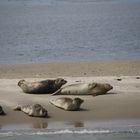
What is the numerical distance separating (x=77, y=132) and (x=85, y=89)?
288 centimetres

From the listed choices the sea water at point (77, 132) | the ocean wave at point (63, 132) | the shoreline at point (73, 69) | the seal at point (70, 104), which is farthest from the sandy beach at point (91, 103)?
the shoreline at point (73, 69)

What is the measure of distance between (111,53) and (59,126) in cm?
1631

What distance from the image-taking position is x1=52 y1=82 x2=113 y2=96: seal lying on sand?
12.9m

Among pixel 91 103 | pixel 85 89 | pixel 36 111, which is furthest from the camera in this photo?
pixel 85 89

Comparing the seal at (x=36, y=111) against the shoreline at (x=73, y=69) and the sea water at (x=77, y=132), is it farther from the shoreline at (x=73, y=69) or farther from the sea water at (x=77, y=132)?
the shoreline at (x=73, y=69)

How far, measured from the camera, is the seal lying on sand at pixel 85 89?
12922mm

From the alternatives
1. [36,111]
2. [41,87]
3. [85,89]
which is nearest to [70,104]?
[36,111]

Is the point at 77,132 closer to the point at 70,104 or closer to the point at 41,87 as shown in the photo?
the point at 70,104

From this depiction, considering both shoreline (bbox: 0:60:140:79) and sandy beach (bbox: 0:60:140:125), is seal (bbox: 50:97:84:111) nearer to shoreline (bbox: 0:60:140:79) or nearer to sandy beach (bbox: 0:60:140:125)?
sandy beach (bbox: 0:60:140:125)

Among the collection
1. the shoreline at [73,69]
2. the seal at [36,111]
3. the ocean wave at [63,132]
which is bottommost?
the ocean wave at [63,132]

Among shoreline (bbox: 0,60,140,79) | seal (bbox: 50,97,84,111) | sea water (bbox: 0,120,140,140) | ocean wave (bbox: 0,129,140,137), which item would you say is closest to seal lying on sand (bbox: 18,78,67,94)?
seal (bbox: 50,97,84,111)

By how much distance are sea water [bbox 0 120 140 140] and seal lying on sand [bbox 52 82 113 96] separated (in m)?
2.16

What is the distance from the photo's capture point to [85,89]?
1295 centimetres

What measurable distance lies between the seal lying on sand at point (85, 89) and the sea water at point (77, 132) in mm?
2163
